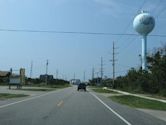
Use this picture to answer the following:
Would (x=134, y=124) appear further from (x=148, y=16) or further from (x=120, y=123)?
(x=148, y=16)

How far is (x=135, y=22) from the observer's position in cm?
8462

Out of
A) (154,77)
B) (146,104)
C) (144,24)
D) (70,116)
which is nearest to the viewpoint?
(70,116)

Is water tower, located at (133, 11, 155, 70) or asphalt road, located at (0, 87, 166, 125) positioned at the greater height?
water tower, located at (133, 11, 155, 70)

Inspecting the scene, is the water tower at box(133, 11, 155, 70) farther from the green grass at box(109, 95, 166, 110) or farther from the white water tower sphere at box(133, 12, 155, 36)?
the green grass at box(109, 95, 166, 110)

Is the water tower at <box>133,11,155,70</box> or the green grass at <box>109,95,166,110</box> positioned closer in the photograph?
the green grass at <box>109,95,166,110</box>

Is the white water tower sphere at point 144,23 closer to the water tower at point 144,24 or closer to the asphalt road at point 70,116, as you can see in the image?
the water tower at point 144,24

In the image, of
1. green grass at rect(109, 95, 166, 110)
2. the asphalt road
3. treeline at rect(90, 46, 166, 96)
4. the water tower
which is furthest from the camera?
the water tower

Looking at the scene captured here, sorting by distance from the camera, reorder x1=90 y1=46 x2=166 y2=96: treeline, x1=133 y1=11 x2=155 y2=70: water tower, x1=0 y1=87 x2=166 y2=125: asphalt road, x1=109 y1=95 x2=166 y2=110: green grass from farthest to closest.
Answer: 1. x1=133 y1=11 x2=155 y2=70: water tower
2. x1=90 y1=46 x2=166 y2=96: treeline
3. x1=109 y1=95 x2=166 y2=110: green grass
4. x1=0 y1=87 x2=166 y2=125: asphalt road

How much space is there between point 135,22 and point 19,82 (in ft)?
91.4

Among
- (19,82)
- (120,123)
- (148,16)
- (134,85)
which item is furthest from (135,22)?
(120,123)

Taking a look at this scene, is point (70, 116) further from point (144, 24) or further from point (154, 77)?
point (144, 24)

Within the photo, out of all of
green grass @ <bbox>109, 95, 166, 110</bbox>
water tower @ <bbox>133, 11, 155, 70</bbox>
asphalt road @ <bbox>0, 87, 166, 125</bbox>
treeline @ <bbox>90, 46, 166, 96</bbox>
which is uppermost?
water tower @ <bbox>133, 11, 155, 70</bbox>

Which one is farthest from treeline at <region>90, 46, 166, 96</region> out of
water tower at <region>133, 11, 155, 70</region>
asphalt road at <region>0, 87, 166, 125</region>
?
asphalt road at <region>0, 87, 166, 125</region>

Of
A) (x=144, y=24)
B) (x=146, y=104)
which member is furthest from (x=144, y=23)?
(x=146, y=104)
